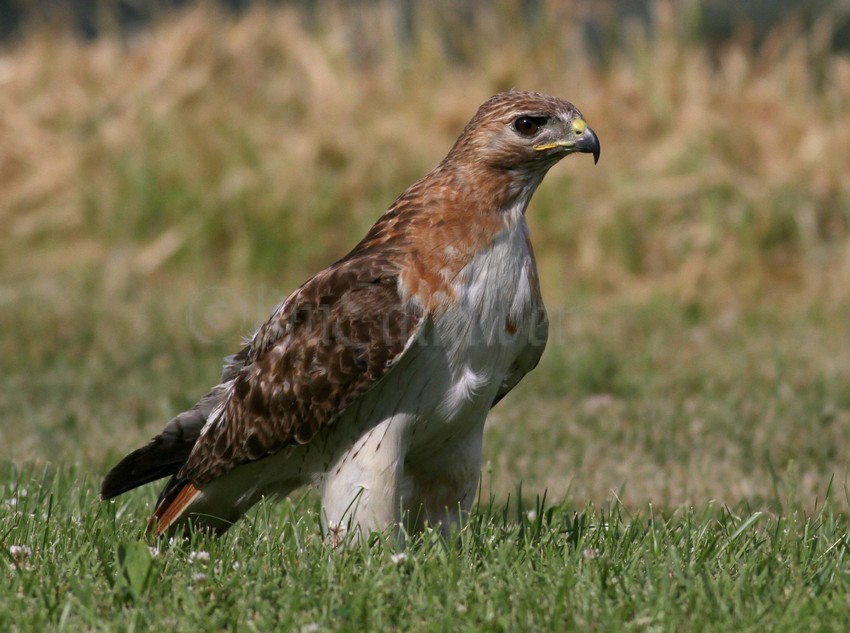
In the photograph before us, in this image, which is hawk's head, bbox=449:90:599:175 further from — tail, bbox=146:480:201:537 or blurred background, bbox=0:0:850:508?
blurred background, bbox=0:0:850:508

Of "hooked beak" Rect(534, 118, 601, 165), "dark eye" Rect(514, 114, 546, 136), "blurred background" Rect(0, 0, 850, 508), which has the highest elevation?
"dark eye" Rect(514, 114, 546, 136)

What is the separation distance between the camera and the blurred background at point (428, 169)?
711 centimetres

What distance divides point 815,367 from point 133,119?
6100 mm

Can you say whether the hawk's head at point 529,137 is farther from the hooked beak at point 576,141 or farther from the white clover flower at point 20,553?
the white clover flower at point 20,553

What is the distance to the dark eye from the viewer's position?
4.32 meters

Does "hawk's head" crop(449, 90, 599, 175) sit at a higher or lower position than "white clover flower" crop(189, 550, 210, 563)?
higher

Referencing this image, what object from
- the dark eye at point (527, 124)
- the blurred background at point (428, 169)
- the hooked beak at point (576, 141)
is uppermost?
the dark eye at point (527, 124)

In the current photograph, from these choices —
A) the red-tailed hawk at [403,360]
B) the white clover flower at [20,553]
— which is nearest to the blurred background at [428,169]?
the red-tailed hawk at [403,360]

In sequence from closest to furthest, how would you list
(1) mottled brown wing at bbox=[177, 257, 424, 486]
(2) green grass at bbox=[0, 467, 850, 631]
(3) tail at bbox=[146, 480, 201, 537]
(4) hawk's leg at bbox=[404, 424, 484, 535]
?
(2) green grass at bbox=[0, 467, 850, 631] → (1) mottled brown wing at bbox=[177, 257, 424, 486] → (4) hawk's leg at bbox=[404, 424, 484, 535] → (3) tail at bbox=[146, 480, 201, 537]

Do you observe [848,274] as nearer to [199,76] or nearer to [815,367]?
[815,367]

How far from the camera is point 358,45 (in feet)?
38.9

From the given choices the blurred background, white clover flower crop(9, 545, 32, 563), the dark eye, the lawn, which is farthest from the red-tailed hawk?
the blurred background

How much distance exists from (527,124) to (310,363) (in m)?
1.04

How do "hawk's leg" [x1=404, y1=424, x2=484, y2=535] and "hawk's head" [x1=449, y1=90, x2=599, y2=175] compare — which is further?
"hawk's leg" [x1=404, y1=424, x2=484, y2=535]
